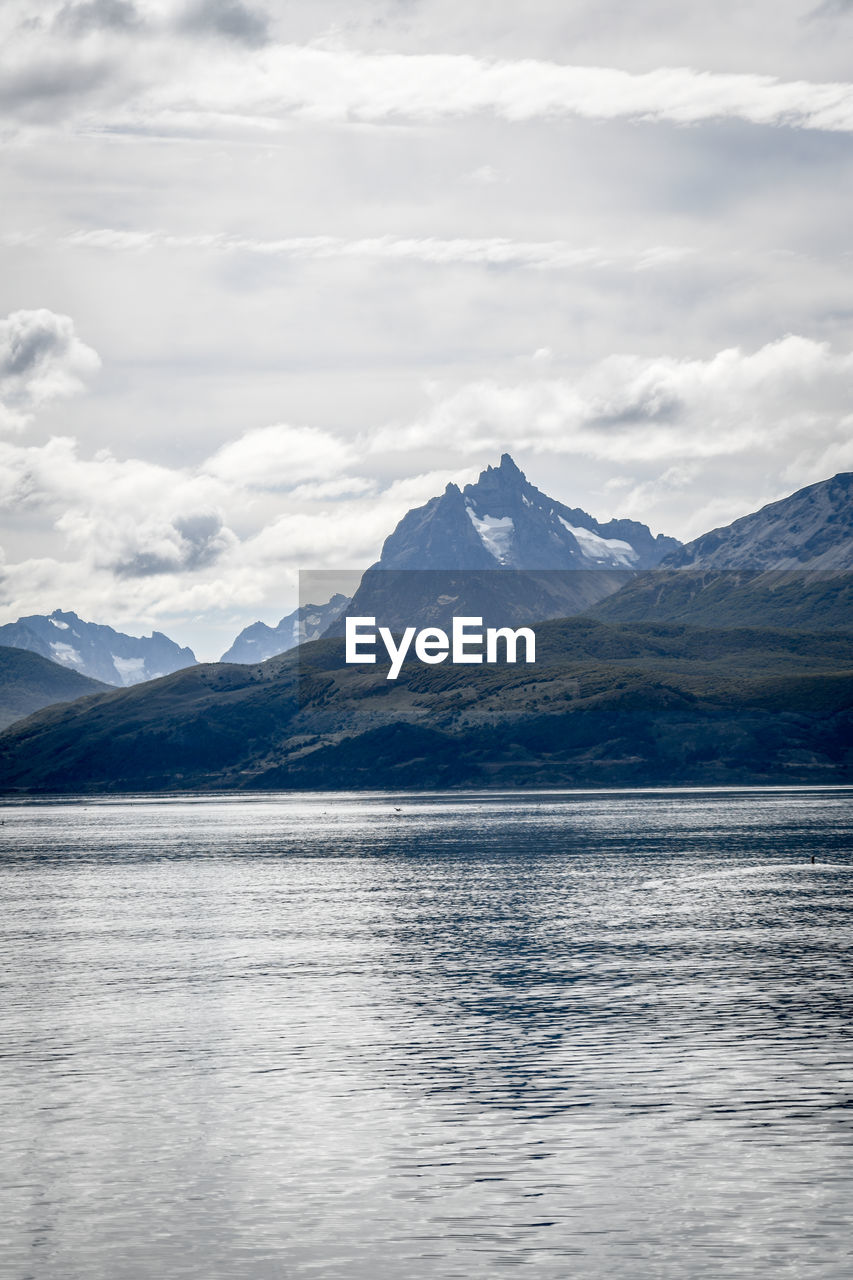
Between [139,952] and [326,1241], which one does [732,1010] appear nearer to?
[326,1241]

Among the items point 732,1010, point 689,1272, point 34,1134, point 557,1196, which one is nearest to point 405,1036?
point 732,1010

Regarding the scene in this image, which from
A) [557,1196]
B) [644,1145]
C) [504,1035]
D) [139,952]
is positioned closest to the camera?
[557,1196]

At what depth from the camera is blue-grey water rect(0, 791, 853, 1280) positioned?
38.0m

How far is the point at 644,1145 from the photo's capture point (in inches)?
1882

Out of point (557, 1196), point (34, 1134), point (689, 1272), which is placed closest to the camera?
point (689, 1272)

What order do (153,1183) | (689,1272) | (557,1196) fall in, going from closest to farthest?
(689,1272), (557,1196), (153,1183)

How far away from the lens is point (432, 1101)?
55969 mm

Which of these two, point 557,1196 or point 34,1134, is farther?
point 34,1134

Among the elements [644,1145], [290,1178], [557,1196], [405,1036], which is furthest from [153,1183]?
[405,1036]

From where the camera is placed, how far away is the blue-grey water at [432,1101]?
125 feet

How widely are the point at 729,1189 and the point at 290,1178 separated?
48.6ft

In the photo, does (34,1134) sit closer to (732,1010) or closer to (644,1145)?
(644,1145)

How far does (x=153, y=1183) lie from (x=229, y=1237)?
697cm

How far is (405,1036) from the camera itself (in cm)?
7050
